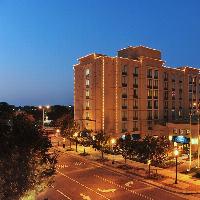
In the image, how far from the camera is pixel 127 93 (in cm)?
7112

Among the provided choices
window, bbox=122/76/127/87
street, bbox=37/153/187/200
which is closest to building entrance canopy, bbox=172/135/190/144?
window, bbox=122/76/127/87

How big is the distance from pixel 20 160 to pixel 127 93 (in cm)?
5194

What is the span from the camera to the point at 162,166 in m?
47.9

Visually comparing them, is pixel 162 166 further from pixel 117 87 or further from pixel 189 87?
pixel 189 87

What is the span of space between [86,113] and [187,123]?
22.1 metres

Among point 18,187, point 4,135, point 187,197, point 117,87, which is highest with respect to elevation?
point 117,87

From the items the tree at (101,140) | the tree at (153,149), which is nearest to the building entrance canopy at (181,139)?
the tree at (101,140)

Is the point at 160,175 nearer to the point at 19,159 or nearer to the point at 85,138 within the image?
the point at 19,159

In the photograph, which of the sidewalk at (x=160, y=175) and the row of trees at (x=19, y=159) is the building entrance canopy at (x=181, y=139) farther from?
the row of trees at (x=19, y=159)

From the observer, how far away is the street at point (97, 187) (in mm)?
34156

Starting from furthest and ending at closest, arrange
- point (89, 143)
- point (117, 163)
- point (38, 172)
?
point (89, 143), point (117, 163), point (38, 172)

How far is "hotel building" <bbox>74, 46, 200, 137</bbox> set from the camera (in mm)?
69500

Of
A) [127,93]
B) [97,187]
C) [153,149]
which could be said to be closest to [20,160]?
[97,187]

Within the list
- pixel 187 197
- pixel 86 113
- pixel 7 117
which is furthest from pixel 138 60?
pixel 7 117
